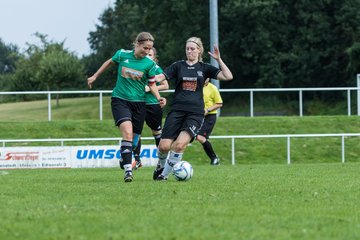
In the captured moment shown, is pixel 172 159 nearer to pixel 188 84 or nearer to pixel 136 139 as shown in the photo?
pixel 188 84

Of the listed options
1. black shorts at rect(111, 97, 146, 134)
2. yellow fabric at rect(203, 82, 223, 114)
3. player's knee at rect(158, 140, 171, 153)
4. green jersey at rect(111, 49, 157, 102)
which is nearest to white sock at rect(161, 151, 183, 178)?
Result: player's knee at rect(158, 140, 171, 153)

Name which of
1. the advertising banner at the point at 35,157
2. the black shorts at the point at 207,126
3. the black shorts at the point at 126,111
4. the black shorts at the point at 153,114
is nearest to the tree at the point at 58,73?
the advertising banner at the point at 35,157

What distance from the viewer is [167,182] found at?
1205 cm

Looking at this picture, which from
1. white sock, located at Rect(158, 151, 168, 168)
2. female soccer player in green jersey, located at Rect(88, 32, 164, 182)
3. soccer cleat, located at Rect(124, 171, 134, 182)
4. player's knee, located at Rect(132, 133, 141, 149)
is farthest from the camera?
player's knee, located at Rect(132, 133, 141, 149)

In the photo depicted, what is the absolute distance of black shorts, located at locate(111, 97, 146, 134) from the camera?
12297mm

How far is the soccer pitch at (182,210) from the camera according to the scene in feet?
21.9

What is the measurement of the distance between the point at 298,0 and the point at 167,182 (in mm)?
43525

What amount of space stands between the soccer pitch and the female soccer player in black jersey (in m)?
0.78

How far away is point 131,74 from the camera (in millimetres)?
12422

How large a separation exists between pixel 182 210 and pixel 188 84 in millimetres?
4567

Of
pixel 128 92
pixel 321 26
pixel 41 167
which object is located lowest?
pixel 41 167

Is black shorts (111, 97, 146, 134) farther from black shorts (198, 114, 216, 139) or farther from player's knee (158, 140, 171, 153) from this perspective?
black shorts (198, 114, 216, 139)

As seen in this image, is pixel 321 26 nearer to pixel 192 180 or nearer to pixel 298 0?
pixel 298 0

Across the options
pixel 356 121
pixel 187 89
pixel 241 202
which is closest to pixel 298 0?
pixel 356 121
